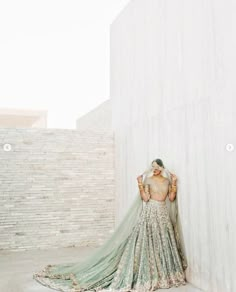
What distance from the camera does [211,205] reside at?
3303mm

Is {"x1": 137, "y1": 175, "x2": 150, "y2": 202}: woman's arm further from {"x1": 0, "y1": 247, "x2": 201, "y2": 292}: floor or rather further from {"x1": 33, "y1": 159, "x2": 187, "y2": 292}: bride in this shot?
{"x1": 0, "y1": 247, "x2": 201, "y2": 292}: floor

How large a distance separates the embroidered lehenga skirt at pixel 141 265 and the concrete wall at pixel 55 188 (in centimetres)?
173

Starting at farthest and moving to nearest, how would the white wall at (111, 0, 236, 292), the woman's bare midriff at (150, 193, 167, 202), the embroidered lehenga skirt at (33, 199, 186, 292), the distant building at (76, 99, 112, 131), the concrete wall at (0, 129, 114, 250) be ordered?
1. the distant building at (76, 99, 112, 131)
2. the concrete wall at (0, 129, 114, 250)
3. the woman's bare midriff at (150, 193, 167, 202)
4. the embroidered lehenga skirt at (33, 199, 186, 292)
5. the white wall at (111, 0, 236, 292)

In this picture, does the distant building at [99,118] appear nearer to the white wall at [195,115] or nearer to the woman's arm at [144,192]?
the white wall at [195,115]

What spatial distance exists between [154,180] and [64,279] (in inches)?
57.6

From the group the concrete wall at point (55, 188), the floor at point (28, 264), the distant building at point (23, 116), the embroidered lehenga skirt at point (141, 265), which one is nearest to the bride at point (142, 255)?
the embroidered lehenga skirt at point (141, 265)

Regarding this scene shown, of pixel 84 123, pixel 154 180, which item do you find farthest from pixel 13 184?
pixel 84 123

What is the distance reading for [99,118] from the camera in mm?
8211

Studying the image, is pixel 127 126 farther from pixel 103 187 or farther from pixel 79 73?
pixel 79 73

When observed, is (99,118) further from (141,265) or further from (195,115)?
(141,265)

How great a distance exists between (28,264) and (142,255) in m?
1.77

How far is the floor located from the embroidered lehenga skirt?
13 cm

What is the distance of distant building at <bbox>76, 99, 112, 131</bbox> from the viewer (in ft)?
24.9

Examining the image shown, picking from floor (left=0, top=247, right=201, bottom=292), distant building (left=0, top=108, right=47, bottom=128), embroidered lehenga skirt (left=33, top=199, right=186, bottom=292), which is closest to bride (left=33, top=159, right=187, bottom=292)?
embroidered lehenga skirt (left=33, top=199, right=186, bottom=292)
